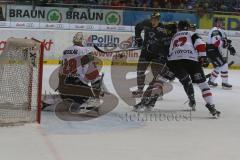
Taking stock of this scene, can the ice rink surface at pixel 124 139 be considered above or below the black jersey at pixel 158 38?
below

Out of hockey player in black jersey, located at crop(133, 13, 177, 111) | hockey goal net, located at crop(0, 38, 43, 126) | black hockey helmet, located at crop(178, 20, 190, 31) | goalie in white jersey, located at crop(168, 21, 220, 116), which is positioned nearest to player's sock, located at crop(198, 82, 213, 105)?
goalie in white jersey, located at crop(168, 21, 220, 116)

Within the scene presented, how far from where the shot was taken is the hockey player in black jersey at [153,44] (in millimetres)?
9625

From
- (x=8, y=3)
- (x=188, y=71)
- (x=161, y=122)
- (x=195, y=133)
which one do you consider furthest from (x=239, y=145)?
(x=8, y=3)

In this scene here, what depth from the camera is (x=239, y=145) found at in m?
6.92

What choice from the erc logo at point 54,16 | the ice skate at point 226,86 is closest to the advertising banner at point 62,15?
the erc logo at point 54,16

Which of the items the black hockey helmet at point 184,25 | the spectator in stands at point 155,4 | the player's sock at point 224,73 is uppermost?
the spectator in stands at point 155,4

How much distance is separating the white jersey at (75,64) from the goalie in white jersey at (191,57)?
1.34 metres

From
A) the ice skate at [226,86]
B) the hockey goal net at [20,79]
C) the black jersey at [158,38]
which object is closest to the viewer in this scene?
the hockey goal net at [20,79]

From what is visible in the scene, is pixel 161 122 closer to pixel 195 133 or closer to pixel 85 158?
pixel 195 133

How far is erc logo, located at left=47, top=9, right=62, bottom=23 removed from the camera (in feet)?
55.0

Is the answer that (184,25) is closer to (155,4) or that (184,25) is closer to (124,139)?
(124,139)

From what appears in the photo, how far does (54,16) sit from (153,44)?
760 centimetres

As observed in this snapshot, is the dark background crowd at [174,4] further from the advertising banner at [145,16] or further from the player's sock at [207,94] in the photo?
the player's sock at [207,94]

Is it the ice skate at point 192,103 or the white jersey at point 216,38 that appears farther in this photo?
the white jersey at point 216,38
